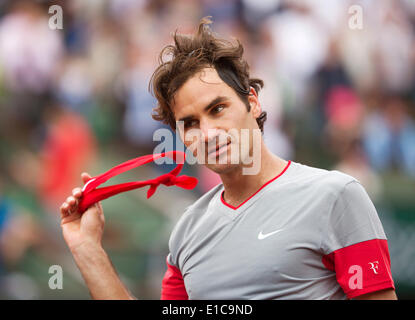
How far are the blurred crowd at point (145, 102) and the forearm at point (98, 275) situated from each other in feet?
A: 12.7

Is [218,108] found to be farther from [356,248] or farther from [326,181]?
[356,248]

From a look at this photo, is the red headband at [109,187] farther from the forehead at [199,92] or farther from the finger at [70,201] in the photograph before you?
the forehead at [199,92]

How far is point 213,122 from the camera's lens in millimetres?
2158

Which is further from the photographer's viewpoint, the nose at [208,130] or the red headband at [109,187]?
the red headband at [109,187]

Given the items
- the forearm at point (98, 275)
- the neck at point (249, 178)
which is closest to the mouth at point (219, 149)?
the neck at point (249, 178)

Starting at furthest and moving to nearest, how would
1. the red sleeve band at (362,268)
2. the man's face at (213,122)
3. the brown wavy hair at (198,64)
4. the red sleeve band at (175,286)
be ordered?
the red sleeve band at (175,286) < the brown wavy hair at (198,64) < the man's face at (213,122) < the red sleeve band at (362,268)

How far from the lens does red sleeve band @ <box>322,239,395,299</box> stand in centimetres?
191

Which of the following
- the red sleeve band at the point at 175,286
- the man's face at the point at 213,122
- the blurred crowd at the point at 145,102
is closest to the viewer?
the man's face at the point at 213,122

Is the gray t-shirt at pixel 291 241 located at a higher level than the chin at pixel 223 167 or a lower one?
lower

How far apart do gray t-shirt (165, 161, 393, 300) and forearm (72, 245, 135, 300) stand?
293mm

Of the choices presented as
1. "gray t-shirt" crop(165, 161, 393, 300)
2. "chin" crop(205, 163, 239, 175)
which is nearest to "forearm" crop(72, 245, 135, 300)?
"gray t-shirt" crop(165, 161, 393, 300)

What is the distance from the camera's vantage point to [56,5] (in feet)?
22.6

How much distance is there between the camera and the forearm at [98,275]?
2.05 m

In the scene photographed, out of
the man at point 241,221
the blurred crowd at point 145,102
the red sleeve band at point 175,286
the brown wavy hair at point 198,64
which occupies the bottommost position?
the red sleeve band at point 175,286
